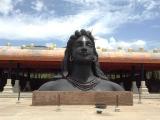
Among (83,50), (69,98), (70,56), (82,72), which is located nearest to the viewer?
(69,98)

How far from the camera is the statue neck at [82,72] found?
19156mm

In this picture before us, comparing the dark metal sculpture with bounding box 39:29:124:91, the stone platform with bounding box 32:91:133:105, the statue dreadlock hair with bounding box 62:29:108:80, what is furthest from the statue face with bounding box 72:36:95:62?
the stone platform with bounding box 32:91:133:105

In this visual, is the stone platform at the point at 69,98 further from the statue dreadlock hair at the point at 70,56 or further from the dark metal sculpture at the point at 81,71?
the statue dreadlock hair at the point at 70,56

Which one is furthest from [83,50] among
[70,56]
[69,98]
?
[69,98]

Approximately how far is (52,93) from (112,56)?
23503mm

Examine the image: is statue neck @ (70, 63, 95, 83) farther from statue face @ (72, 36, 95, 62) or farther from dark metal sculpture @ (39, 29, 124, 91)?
statue face @ (72, 36, 95, 62)

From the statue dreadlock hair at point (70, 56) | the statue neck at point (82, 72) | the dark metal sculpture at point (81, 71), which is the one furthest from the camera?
the statue dreadlock hair at point (70, 56)

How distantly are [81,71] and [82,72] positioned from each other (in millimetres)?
72

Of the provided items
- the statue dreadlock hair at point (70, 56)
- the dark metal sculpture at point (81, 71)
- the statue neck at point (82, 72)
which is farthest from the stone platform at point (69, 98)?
the statue dreadlock hair at point (70, 56)

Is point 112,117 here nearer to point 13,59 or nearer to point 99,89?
point 99,89

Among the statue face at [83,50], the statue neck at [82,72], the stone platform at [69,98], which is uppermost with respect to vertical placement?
the statue face at [83,50]

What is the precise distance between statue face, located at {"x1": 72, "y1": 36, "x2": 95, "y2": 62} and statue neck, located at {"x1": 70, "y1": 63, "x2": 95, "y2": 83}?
0.34m

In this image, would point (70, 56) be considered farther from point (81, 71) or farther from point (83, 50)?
point (83, 50)

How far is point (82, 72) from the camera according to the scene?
1920 cm
